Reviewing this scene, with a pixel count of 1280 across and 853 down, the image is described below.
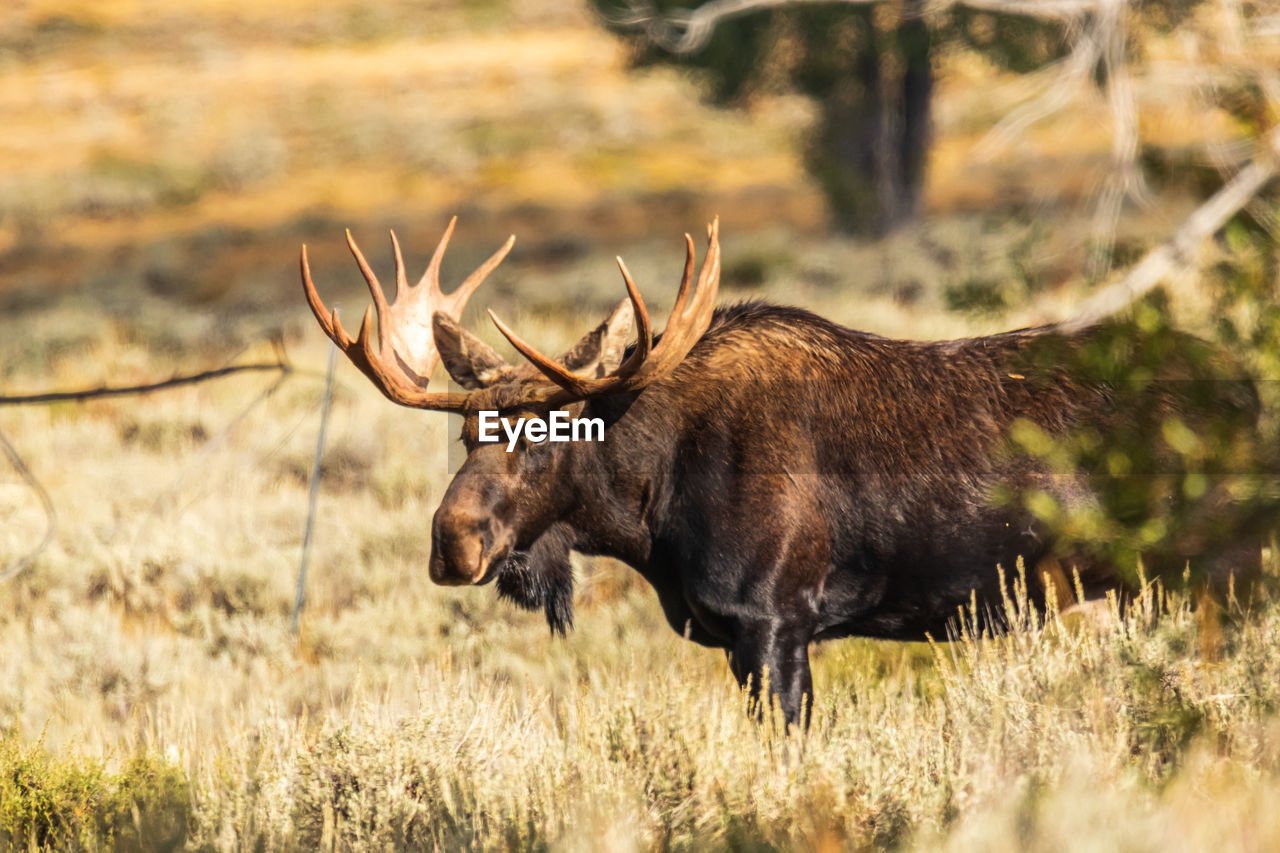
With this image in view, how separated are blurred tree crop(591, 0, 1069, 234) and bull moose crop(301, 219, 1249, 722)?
11951 mm

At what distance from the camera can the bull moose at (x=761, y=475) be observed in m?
4.75

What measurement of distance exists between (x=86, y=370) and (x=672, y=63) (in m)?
9.80

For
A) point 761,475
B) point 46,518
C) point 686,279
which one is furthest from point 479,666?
point 46,518

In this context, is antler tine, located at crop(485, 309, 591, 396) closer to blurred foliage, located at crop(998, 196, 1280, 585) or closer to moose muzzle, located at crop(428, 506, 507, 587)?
moose muzzle, located at crop(428, 506, 507, 587)

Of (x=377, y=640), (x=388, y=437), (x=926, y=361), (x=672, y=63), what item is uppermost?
(x=672, y=63)

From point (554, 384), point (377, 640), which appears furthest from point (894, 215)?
point (554, 384)

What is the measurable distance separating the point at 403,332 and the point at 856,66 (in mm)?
15679

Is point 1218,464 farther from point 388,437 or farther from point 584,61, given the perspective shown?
point 584,61

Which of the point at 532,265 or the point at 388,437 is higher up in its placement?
the point at 532,265

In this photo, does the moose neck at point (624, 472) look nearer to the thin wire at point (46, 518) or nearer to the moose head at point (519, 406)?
the moose head at point (519, 406)

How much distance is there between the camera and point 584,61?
5228 cm

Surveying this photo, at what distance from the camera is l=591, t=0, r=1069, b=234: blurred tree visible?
17.6 m

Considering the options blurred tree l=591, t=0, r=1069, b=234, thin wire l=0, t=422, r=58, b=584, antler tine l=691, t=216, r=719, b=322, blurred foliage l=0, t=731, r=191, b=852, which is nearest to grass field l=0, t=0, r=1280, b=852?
blurred foliage l=0, t=731, r=191, b=852

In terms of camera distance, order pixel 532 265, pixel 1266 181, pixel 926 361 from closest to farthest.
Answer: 1. pixel 1266 181
2. pixel 926 361
3. pixel 532 265
